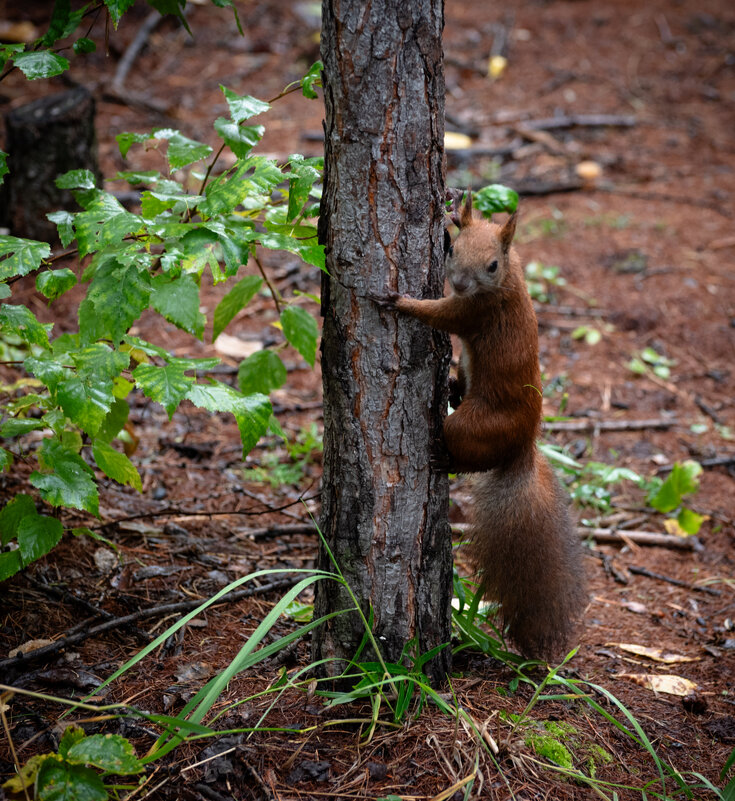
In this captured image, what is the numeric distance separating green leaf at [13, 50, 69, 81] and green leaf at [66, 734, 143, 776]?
1590 millimetres

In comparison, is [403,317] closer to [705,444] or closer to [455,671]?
[455,671]

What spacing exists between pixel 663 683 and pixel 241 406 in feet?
5.81

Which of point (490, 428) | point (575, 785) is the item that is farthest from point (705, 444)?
point (575, 785)

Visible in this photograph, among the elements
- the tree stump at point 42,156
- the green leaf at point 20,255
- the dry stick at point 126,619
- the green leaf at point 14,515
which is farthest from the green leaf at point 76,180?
the tree stump at point 42,156

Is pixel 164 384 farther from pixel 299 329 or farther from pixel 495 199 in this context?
pixel 495 199

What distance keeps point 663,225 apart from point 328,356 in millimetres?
5099

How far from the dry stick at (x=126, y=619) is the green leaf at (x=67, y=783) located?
20.8 inches

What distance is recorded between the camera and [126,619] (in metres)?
2.30

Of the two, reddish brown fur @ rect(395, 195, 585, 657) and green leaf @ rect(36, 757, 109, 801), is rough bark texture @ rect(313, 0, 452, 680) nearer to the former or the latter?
reddish brown fur @ rect(395, 195, 585, 657)

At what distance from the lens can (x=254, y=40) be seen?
9.02m

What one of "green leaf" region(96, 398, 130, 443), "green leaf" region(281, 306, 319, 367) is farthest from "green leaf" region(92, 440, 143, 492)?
"green leaf" region(281, 306, 319, 367)

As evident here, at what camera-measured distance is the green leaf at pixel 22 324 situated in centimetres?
184

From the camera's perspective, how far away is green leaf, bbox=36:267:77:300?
75.5 inches

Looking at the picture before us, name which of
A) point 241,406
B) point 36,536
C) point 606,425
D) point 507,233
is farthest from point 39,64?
point 606,425
